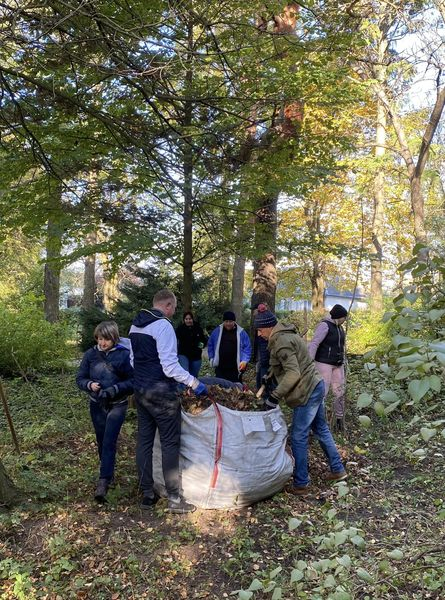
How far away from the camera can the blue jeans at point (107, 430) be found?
421 centimetres

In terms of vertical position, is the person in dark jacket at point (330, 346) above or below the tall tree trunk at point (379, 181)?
below

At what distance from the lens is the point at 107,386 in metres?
4.34

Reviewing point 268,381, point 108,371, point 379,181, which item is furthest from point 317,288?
point 108,371

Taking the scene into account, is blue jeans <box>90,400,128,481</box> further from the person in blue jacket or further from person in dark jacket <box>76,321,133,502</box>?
the person in blue jacket

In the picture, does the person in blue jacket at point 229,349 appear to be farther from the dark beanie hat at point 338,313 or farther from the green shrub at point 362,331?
the green shrub at point 362,331

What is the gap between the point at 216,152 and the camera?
628 cm

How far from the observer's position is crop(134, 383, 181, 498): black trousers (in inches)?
157

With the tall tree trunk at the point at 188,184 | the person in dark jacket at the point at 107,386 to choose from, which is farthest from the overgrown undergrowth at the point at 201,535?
the tall tree trunk at the point at 188,184

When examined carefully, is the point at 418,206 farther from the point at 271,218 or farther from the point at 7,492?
the point at 7,492

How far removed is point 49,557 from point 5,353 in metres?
6.85

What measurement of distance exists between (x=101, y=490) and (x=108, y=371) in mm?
982

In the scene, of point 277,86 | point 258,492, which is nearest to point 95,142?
point 277,86

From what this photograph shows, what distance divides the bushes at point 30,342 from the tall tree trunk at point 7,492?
555 centimetres

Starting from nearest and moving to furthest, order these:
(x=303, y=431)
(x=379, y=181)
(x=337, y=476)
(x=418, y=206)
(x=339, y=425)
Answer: (x=303, y=431) < (x=337, y=476) < (x=339, y=425) < (x=418, y=206) < (x=379, y=181)
